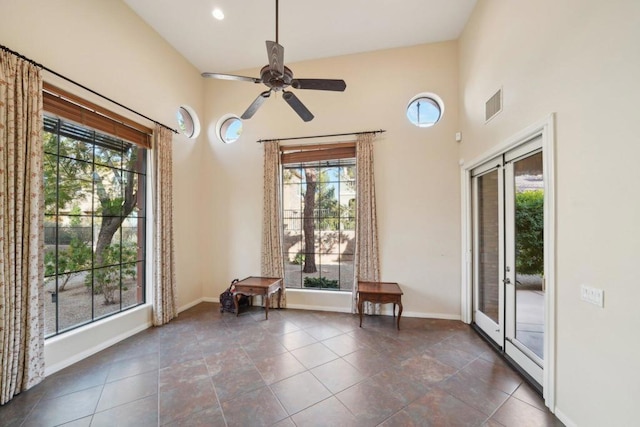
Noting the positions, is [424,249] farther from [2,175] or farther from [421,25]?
[2,175]

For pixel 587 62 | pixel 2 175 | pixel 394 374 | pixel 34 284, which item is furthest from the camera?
pixel 394 374

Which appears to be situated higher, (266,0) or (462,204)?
(266,0)

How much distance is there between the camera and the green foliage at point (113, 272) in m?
3.15

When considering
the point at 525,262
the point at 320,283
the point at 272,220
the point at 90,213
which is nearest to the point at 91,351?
the point at 90,213

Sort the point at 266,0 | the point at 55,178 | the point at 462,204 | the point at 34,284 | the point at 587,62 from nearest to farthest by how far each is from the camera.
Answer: the point at 587,62
the point at 34,284
the point at 55,178
the point at 266,0
the point at 462,204

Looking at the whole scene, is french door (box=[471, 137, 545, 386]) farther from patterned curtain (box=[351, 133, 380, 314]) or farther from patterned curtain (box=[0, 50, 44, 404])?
patterned curtain (box=[0, 50, 44, 404])

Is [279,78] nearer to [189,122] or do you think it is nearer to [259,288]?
[259,288]

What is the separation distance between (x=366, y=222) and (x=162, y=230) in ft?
10.3

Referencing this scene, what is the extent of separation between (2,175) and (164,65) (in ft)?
8.98

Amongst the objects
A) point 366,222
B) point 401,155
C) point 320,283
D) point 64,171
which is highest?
point 401,155

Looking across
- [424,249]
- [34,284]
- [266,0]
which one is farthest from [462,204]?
[34,284]

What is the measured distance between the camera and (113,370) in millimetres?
2572

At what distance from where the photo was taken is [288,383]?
237 centimetres

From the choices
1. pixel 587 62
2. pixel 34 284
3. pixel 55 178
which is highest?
pixel 587 62
